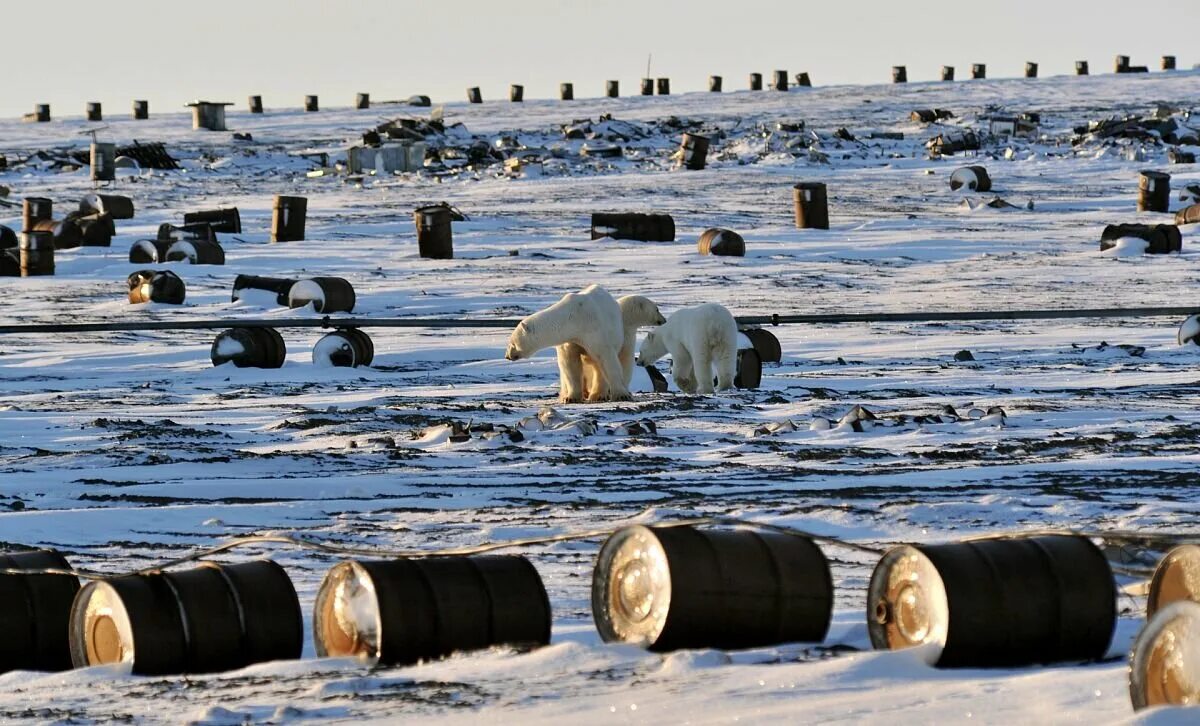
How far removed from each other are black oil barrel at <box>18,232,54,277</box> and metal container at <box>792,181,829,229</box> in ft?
36.6

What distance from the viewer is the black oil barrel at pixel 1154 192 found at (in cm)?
3228

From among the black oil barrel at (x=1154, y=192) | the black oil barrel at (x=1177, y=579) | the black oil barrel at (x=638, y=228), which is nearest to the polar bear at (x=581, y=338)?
the black oil barrel at (x=1177, y=579)

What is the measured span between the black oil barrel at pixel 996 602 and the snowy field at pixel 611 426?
0.14 m

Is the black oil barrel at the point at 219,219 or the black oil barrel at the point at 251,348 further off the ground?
the black oil barrel at the point at 219,219

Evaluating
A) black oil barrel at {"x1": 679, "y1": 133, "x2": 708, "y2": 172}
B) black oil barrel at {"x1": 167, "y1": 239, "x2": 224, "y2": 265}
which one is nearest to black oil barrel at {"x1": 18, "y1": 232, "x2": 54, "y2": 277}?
black oil barrel at {"x1": 167, "y1": 239, "x2": 224, "y2": 265}

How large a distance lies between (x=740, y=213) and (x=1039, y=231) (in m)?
5.57

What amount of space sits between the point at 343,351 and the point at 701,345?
390 cm

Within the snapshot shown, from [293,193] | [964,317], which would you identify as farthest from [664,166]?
[964,317]

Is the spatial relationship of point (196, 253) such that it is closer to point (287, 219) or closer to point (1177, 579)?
point (287, 219)

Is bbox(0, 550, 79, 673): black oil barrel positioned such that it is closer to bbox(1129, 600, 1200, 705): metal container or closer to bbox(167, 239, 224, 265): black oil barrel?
bbox(1129, 600, 1200, 705): metal container

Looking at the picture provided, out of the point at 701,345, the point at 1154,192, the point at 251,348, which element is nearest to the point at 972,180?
the point at 1154,192

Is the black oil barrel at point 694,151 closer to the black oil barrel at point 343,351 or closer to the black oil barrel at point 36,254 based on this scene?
the black oil barrel at point 36,254

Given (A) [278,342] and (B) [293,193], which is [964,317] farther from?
(B) [293,193]

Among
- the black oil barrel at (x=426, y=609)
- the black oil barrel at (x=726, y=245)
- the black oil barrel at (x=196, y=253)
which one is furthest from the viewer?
the black oil barrel at (x=726, y=245)
